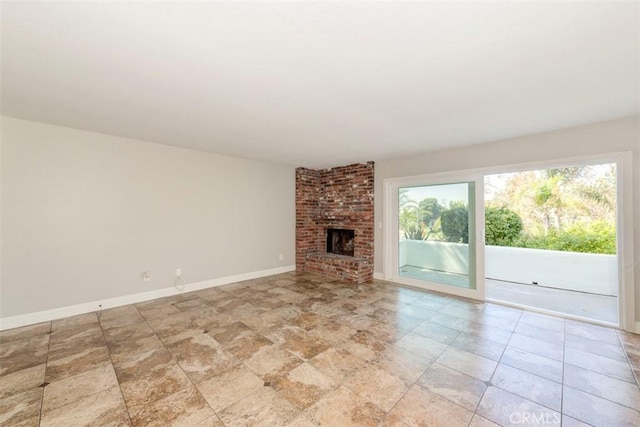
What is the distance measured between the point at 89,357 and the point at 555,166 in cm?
568

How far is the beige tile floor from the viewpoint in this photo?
1661mm

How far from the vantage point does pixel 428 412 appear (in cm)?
167

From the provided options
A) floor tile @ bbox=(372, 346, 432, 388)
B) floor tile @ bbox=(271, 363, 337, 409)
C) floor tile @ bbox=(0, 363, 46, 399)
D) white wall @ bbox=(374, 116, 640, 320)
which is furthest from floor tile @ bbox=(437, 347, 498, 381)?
floor tile @ bbox=(0, 363, 46, 399)

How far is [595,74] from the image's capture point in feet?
6.40

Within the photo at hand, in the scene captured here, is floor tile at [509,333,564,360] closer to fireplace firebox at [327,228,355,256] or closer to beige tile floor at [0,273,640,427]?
beige tile floor at [0,273,640,427]

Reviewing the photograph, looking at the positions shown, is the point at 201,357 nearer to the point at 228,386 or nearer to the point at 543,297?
the point at 228,386

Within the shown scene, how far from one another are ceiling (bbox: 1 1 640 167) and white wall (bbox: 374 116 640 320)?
0.73 feet

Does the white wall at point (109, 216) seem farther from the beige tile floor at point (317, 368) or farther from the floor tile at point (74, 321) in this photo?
the beige tile floor at point (317, 368)

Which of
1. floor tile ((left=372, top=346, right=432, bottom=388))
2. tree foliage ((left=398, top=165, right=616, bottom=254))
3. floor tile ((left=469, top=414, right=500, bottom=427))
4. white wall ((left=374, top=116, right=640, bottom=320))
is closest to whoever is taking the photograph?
floor tile ((left=469, top=414, right=500, bottom=427))

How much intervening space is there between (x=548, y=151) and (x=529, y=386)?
2926 millimetres

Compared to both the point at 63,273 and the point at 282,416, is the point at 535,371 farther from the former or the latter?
the point at 63,273

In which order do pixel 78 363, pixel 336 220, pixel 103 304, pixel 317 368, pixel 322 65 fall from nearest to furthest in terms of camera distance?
pixel 322 65 < pixel 317 368 < pixel 78 363 < pixel 103 304 < pixel 336 220

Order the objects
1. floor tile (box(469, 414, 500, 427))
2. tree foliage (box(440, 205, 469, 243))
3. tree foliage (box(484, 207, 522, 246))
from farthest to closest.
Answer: tree foliage (box(484, 207, 522, 246)) < tree foliage (box(440, 205, 469, 243)) < floor tile (box(469, 414, 500, 427))

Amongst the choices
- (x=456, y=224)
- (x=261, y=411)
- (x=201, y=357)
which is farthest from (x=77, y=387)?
(x=456, y=224)
